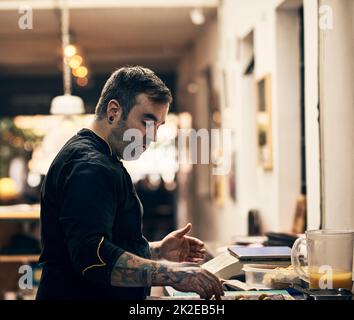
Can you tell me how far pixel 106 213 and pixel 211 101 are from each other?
5.12 m

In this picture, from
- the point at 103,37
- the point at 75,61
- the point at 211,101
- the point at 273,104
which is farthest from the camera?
the point at 75,61

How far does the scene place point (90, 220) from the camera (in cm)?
154

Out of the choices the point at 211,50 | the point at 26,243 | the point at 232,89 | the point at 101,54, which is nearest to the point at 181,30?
the point at 211,50

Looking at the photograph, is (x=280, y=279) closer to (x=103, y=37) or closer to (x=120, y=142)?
(x=120, y=142)

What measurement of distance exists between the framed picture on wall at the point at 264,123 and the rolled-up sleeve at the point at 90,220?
2497 millimetres

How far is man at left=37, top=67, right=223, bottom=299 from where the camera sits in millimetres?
1550

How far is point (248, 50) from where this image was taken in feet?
16.3

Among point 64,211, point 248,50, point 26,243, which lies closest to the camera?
point 64,211

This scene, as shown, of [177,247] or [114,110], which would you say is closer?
[114,110]

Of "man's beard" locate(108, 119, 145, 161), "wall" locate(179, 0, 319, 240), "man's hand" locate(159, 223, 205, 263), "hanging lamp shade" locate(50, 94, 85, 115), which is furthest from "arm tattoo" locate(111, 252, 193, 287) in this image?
"hanging lamp shade" locate(50, 94, 85, 115)

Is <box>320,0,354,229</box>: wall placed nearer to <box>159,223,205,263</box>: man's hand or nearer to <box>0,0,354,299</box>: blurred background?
<box>0,0,354,299</box>: blurred background

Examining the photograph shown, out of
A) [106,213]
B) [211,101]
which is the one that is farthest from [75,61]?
[106,213]

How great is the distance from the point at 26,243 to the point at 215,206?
1845 mm

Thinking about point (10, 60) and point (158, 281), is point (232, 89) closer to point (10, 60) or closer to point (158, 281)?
point (158, 281)
